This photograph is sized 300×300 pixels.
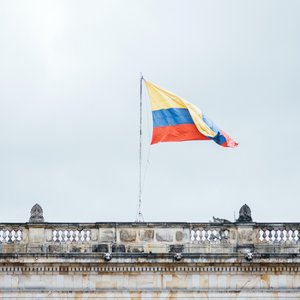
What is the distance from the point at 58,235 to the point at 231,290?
6409 millimetres

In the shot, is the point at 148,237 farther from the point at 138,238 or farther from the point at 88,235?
the point at 88,235

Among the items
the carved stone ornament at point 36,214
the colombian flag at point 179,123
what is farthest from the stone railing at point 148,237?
the colombian flag at point 179,123

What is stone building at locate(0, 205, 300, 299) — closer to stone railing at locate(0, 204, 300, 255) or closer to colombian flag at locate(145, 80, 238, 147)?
stone railing at locate(0, 204, 300, 255)

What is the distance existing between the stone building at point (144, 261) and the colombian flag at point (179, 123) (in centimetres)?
358

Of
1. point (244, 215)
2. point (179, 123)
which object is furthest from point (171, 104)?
point (244, 215)

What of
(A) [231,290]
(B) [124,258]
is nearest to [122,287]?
(B) [124,258]

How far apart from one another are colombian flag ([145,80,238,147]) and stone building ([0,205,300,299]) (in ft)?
11.8

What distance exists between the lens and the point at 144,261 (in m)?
40.4

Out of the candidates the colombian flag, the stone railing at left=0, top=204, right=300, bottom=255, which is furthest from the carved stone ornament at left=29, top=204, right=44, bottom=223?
the colombian flag

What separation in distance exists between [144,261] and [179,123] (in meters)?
5.83

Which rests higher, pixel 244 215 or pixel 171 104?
pixel 171 104

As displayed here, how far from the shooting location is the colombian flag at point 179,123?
43.1 m

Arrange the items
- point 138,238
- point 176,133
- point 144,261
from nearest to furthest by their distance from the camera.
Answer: point 144,261 → point 138,238 → point 176,133

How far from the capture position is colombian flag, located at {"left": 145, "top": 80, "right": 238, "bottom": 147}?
43.1m
